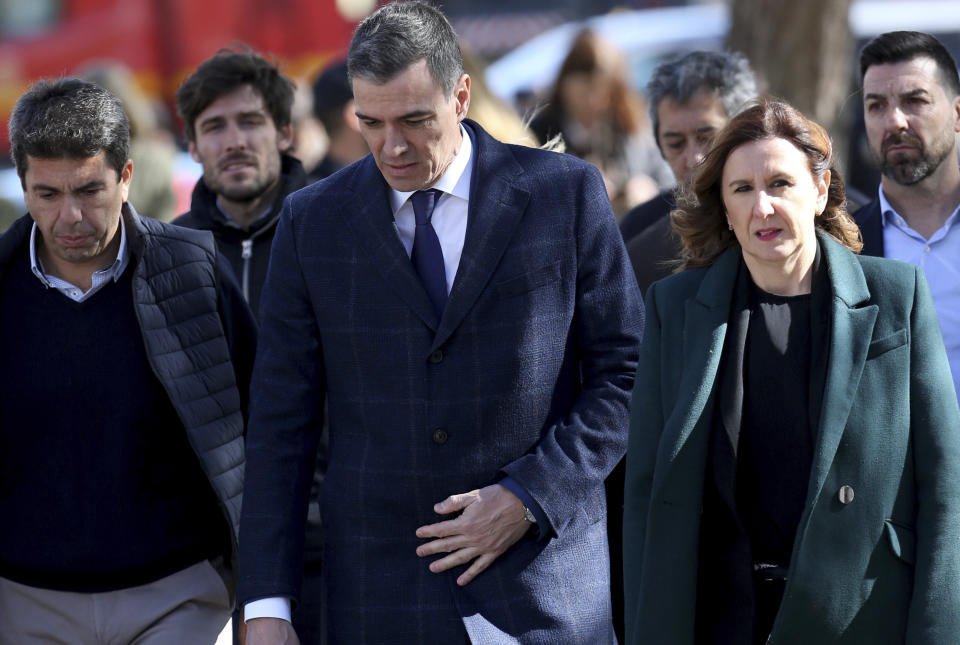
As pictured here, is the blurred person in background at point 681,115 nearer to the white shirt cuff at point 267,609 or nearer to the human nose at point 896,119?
the human nose at point 896,119

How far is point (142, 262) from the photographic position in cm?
401

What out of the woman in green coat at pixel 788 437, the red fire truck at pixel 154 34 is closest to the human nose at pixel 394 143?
the woman in green coat at pixel 788 437

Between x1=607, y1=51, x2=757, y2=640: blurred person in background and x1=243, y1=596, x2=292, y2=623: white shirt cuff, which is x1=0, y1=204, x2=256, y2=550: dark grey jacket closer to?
x1=243, y1=596, x2=292, y2=623: white shirt cuff

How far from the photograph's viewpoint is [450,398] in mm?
3473

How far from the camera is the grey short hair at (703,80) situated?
5227 mm

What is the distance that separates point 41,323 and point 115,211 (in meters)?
0.38

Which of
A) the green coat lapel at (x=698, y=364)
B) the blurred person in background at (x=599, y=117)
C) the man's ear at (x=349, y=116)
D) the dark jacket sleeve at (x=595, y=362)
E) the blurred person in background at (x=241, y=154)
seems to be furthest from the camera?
the blurred person in background at (x=599, y=117)

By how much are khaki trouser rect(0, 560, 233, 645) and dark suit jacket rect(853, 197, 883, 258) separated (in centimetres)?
230

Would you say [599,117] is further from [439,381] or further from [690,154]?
[439,381]

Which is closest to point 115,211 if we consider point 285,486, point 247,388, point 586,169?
point 247,388

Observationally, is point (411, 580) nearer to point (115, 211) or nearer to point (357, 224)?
point (357, 224)

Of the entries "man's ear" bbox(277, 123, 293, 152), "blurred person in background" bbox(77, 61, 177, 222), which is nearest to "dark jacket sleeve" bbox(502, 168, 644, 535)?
"man's ear" bbox(277, 123, 293, 152)

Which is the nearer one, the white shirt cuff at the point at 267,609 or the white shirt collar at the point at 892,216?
the white shirt cuff at the point at 267,609

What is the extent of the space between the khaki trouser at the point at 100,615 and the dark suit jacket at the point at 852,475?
4.49 feet
